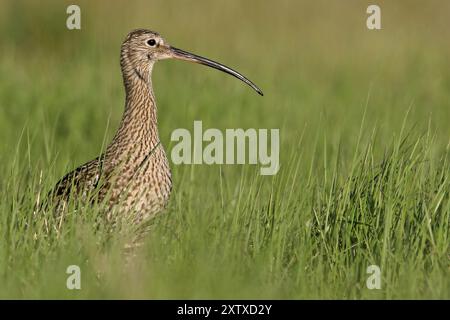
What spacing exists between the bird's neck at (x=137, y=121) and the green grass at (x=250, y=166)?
249 millimetres

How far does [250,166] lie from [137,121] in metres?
3.30

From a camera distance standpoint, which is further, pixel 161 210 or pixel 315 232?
pixel 161 210

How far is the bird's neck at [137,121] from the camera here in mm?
7598

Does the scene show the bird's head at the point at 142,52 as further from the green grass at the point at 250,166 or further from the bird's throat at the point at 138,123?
the green grass at the point at 250,166

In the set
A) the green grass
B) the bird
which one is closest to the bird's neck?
the bird

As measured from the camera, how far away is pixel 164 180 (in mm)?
7410

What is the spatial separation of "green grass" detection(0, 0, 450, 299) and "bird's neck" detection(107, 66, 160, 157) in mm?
249

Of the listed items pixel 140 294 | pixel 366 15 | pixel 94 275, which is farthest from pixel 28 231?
pixel 366 15

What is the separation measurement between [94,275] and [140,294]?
17.9 inches

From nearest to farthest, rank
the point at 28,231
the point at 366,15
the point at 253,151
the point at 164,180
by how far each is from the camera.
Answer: the point at 28,231
the point at 164,180
the point at 253,151
the point at 366,15

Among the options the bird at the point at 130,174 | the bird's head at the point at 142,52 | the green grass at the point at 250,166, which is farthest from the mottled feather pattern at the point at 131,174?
the bird's head at the point at 142,52

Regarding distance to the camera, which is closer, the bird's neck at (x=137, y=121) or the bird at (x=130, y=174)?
the bird at (x=130, y=174)
